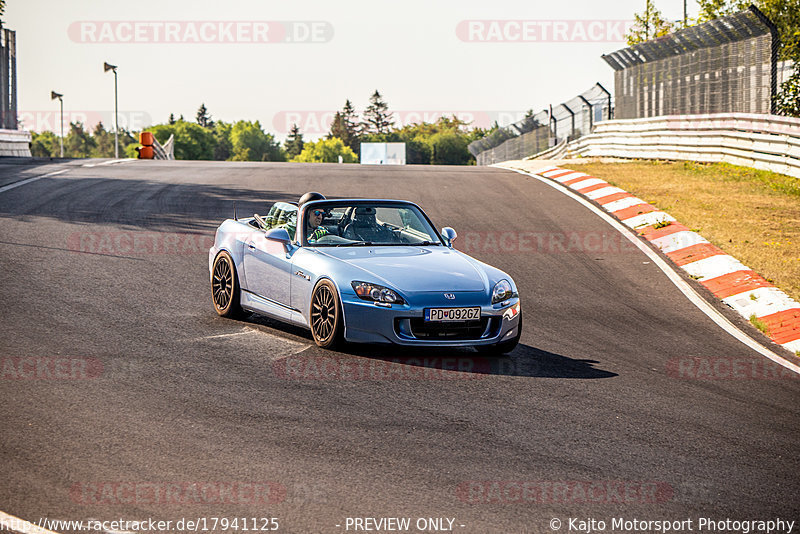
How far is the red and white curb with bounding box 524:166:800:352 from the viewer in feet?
33.7

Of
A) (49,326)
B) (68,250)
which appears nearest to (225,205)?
(68,250)

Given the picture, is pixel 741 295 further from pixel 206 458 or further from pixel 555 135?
pixel 555 135

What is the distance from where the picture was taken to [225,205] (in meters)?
17.2

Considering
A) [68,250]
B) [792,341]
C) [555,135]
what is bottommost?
[792,341]

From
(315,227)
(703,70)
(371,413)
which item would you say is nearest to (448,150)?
(703,70)

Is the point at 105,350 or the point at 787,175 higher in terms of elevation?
the point at 787,175

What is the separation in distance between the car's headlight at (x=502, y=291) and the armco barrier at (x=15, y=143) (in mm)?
26825

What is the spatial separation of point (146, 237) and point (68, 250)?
65.7 inches

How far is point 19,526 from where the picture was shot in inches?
162

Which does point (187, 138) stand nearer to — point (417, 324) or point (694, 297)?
point (694, 297)

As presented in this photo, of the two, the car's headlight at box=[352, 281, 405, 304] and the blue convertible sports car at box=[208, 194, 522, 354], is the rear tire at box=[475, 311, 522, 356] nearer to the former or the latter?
the blue convertible sports car at box=[208, 194, 522, 354]

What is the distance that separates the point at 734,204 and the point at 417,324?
35.5 ft

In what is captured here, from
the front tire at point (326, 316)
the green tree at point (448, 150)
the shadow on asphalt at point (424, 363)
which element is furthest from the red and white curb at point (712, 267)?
the green tree at point (448, 150)

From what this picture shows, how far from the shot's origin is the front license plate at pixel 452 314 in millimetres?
7652
